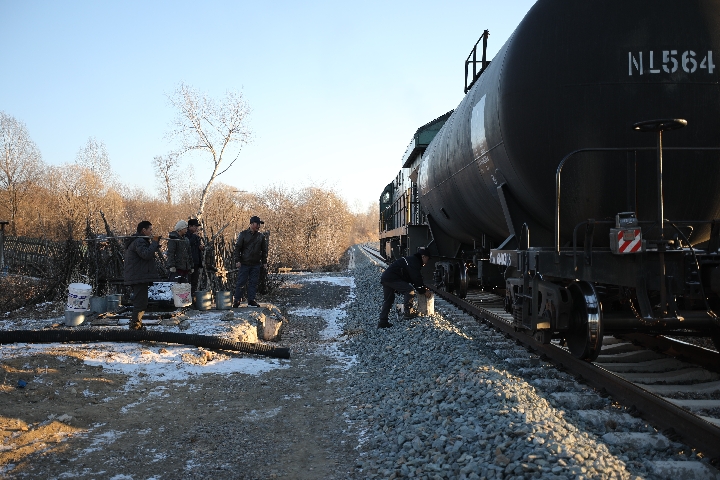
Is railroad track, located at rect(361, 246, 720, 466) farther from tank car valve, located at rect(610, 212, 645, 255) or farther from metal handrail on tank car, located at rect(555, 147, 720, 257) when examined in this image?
metal handrail on tank car, located at rect(555, 147, 720, 257)

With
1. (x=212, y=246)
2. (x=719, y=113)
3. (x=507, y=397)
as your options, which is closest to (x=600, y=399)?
(x=507, y=397)

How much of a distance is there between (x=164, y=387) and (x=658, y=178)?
5250mm

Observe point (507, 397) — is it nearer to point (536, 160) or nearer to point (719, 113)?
point (536, 160)

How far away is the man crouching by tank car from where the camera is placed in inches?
377

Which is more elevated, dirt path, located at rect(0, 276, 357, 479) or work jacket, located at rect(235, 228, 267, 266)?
work jacket, located at rect(235, 228, 267, 266)

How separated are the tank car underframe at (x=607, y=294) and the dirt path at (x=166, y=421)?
2328 millimetres

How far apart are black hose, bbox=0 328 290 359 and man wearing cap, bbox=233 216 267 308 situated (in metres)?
3.62

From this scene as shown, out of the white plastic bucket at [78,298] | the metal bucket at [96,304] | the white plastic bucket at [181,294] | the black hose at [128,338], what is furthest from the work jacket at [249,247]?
the black hose at [128,338]

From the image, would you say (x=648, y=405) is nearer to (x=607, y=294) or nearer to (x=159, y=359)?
(x=607, y=294)

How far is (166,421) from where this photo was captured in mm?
4949

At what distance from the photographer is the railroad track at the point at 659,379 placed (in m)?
3.84

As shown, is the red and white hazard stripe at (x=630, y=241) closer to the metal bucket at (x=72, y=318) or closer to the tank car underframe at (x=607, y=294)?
the tank car underframe at (x=607, y=294)

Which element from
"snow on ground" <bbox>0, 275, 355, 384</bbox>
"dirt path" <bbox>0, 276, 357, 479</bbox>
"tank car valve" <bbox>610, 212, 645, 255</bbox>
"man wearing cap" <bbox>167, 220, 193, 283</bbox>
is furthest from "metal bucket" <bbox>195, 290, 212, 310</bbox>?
"tank car valve" <bbox>610, 212, 645, 255</bbox>

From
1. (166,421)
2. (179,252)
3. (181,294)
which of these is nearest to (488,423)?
(166,421)
